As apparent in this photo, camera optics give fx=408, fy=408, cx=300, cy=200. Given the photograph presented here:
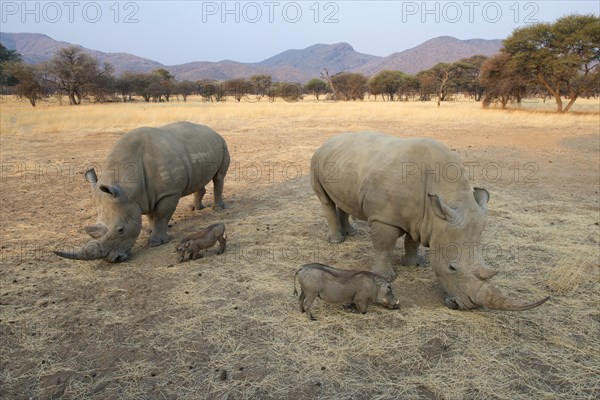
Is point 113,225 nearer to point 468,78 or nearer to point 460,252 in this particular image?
point 460,252

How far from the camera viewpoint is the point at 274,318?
485 centimetres

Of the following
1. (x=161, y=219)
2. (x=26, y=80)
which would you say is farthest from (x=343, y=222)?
(x=26, y=80)

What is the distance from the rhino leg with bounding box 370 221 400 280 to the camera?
17.8 ft

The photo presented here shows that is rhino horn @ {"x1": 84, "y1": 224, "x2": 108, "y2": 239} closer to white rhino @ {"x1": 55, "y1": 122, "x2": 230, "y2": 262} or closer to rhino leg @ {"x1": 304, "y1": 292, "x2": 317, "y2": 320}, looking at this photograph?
white rhino @ {"x1": 55, "y1": 122, "x2": 230, "y2": 262}

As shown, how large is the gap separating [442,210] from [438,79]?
52783 millimetres

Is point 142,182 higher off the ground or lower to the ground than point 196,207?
higher

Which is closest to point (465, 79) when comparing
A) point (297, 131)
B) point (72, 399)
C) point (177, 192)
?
point (297, 131)

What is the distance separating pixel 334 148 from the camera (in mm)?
6520

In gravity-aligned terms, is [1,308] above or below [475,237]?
below

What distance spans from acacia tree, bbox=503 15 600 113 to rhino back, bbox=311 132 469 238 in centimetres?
2939

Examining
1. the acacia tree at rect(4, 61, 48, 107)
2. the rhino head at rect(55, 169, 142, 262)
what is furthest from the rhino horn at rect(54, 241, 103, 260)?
the acacia tree at rect(4, 61, 48, 107)

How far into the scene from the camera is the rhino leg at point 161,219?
7.12 m

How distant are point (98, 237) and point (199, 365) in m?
3.13

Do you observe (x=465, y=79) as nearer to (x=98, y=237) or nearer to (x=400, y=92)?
(x=400, y=92)
